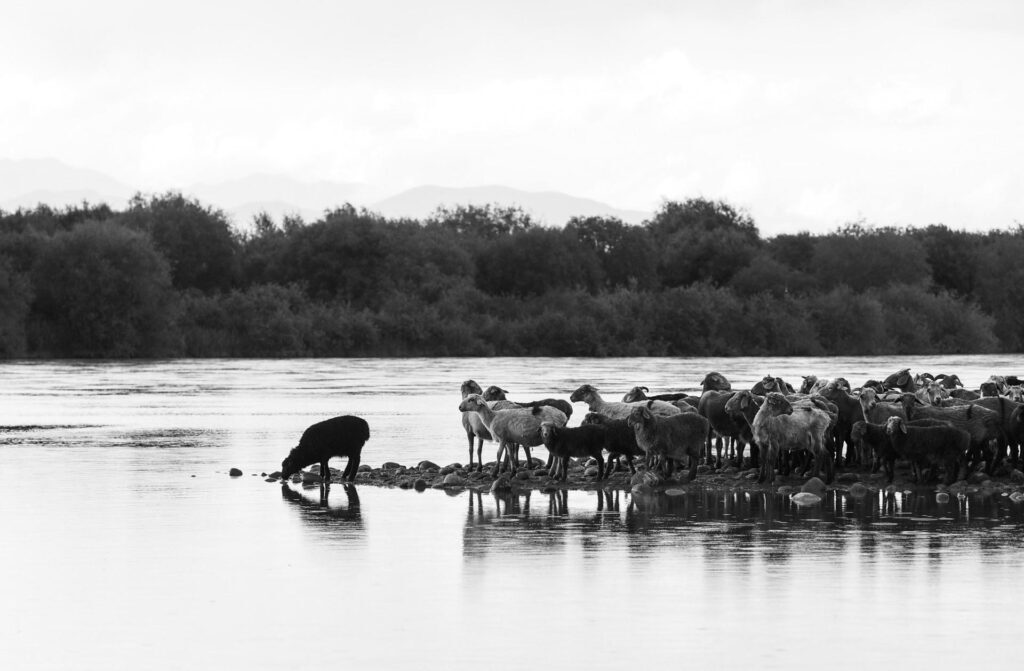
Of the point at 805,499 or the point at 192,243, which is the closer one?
the point at 805,499

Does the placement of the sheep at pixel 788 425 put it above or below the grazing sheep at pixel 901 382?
below

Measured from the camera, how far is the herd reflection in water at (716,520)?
1642 centimetres

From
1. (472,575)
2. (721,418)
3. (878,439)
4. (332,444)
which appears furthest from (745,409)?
(472,575)

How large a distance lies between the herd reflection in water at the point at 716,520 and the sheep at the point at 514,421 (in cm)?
79

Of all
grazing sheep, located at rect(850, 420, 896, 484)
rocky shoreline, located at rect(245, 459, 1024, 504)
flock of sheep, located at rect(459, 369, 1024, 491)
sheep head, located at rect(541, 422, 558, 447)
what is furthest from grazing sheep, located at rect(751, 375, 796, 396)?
sheep head, located at rect(541, 422, 558, 447)

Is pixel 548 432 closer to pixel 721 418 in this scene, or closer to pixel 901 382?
pixel 721 418

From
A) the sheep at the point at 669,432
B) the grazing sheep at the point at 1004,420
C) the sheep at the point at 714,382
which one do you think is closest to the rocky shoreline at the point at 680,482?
the grazing sheep at the point at 1004,420

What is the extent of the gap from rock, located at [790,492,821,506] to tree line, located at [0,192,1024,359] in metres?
68.1

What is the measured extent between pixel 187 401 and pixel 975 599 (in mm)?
34094

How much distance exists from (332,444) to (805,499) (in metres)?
6.51

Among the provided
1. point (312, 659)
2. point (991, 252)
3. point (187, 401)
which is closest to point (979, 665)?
point (312, 659)

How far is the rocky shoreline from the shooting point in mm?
20562

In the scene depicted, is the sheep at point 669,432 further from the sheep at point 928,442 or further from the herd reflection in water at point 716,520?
the sheep at point 928,442

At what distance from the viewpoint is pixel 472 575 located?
1465 cm
